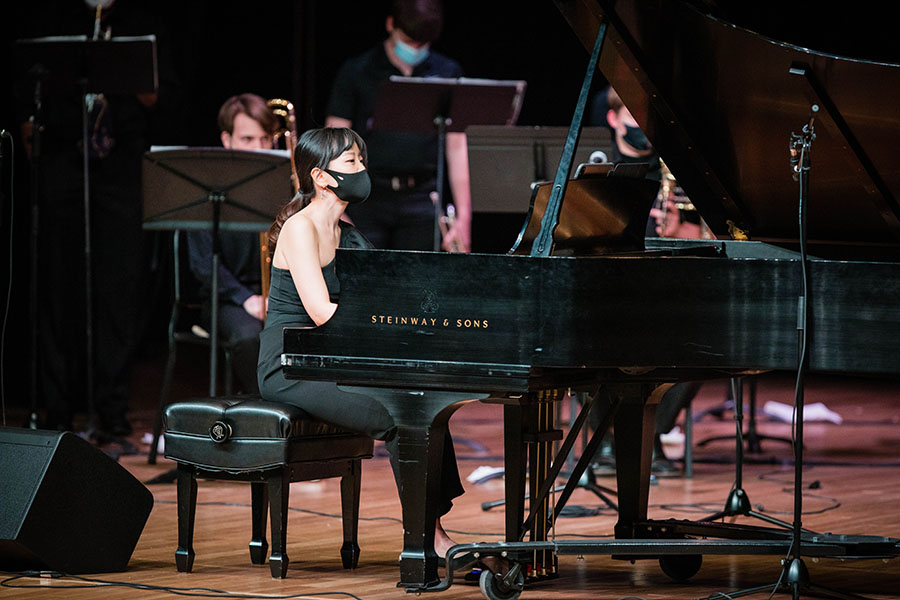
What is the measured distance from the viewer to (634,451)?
3996 mm

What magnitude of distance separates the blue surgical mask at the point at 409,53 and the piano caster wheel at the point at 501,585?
3.49 metres

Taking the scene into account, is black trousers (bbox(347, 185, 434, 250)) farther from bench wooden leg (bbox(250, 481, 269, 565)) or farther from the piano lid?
the piano lid

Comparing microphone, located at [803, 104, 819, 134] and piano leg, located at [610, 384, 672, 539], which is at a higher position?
microphone, located at [803, 104, 819, 134]

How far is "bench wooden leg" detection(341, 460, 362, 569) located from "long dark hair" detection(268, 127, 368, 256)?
0.76 metres

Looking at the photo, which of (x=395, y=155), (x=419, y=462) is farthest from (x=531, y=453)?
(x=395, y=155)

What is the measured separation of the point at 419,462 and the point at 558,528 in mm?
1321

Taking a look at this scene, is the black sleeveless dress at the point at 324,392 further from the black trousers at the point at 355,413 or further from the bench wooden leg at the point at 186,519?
the bench wooden leg at the point at 186,519

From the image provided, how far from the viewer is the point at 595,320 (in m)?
3.26

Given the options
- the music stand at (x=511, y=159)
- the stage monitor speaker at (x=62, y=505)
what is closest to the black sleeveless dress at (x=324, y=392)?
the stage monitor speaker at (x=62, y=505)

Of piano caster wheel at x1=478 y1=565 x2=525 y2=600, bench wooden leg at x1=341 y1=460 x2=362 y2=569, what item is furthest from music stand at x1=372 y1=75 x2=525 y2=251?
piano caster wheel at x1=478 y1=565 x2=525 y2=600

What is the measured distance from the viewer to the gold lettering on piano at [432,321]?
3.30 m

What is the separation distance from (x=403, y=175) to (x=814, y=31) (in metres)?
4.17

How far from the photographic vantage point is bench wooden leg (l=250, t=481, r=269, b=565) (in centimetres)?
404

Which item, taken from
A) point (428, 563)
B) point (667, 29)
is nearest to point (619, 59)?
point (667, 29)
